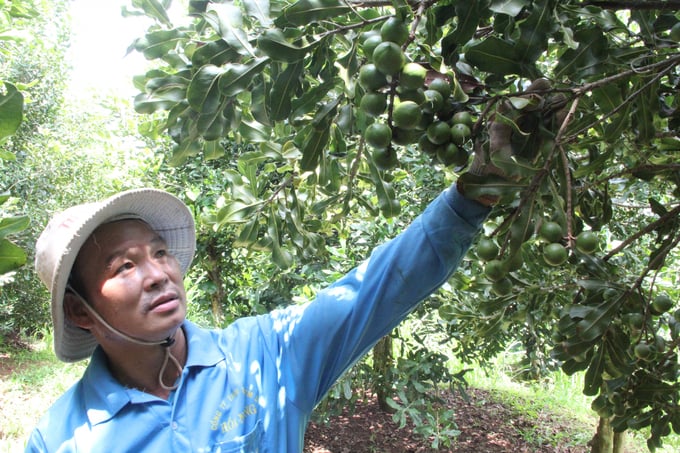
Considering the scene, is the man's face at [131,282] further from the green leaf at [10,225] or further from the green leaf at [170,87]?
the green leaf at [10,225]

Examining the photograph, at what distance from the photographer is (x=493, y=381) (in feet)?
20.9

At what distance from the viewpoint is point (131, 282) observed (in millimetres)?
1361

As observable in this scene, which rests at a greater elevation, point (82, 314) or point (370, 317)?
point (370, 317)

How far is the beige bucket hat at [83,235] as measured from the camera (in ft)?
4.44

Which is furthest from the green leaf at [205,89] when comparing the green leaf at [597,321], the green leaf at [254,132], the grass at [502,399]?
the grass at [502,399]

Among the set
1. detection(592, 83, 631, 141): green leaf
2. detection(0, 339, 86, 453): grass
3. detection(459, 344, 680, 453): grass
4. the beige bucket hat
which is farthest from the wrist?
detection(0, 339, 86, 453): grass

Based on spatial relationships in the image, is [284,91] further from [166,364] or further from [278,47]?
[166,364]

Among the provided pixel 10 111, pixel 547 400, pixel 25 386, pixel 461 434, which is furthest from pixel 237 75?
pixel 25 386

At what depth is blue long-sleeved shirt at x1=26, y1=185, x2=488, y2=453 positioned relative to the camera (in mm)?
1310

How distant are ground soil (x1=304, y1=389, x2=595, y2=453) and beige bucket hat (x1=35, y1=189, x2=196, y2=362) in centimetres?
308

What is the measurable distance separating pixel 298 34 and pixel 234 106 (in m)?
0.26

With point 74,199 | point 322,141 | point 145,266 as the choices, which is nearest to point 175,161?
point 145,266

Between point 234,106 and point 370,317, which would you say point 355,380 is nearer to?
point 370,317

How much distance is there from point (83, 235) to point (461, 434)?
4315 millimetres
